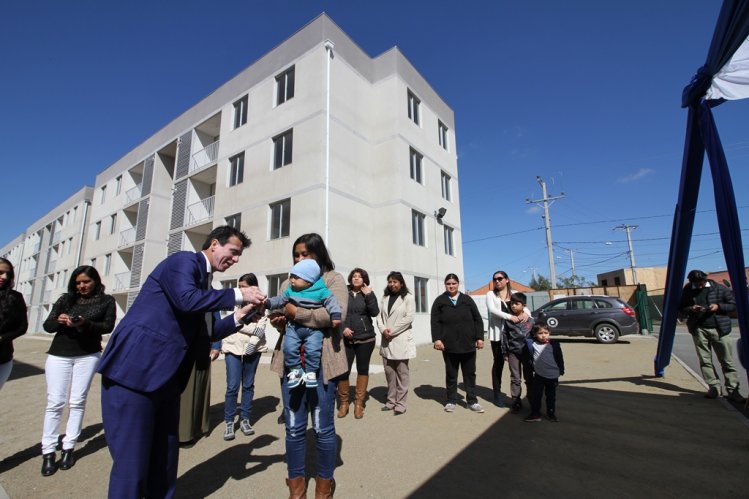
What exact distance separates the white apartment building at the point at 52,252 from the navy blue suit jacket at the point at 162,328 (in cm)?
3536

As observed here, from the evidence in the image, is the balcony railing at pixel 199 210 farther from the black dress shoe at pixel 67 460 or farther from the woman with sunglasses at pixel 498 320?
the woman with sunglasses at pixel 498 320

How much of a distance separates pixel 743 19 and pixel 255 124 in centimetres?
1592

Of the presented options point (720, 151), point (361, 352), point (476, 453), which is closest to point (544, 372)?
point (476, 453)

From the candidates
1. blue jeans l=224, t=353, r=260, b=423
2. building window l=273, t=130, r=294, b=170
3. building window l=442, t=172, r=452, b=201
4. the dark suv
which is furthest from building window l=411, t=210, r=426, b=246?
blue jeans l=224, t=353, r=260, b=423

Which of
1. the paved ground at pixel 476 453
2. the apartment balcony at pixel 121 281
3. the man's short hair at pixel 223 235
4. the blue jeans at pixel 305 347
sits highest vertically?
the apartment balcony at pixel 121 281

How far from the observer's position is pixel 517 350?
Answer: 16.6 ft

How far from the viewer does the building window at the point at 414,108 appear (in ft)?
57.9

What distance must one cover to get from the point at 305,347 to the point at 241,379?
2441 millimetres

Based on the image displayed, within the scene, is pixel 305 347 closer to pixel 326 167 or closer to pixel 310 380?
pixel 310 380

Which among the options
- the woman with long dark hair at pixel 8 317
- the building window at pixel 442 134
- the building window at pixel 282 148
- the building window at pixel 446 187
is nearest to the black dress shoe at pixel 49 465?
the woman with long dark hair at pixel 8 317

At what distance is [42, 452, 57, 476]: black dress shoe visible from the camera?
3.36 meters

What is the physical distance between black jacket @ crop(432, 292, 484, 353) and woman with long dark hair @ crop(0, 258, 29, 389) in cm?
486

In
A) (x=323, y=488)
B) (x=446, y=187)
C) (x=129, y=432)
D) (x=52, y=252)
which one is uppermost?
(x=446, y=187)

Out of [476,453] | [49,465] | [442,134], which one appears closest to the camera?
[49,465]
